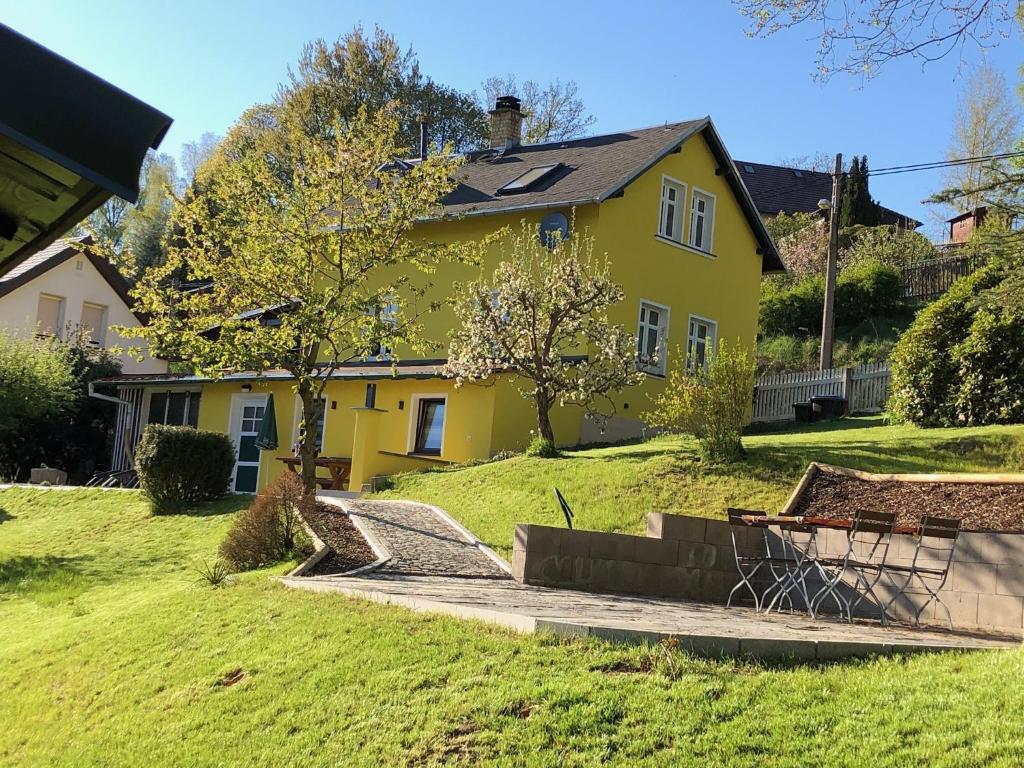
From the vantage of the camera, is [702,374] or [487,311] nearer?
[702,374]

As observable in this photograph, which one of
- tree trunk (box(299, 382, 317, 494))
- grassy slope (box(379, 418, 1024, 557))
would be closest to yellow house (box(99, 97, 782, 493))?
grassy slope (box(379, 418, 1024, 557))

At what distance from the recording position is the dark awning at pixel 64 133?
1986 millimetres

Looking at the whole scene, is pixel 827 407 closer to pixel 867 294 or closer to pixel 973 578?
pixel 867 294

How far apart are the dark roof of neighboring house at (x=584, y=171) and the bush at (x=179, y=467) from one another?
8.32 metres

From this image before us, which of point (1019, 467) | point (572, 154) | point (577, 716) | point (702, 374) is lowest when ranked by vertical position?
point (577, 716)

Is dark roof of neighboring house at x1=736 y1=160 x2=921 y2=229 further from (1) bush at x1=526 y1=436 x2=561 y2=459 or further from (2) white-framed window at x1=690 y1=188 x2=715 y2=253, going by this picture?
(1) bush at x1=526 y1=436 x2=561 y2=459

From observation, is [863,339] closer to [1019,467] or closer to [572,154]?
[572,154]

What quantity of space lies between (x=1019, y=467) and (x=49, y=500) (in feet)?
59.1

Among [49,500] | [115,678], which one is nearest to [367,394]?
[49,500]

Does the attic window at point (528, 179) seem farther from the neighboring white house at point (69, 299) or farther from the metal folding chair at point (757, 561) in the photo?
the neighboring white house at point (69, 299)

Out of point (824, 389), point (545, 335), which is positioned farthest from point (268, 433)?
point (824, 389)

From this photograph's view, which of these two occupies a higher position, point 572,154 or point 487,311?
point 572,154

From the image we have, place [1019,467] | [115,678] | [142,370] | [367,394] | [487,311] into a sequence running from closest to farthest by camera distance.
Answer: [115,678] < [1019,467] < [487,311] < [367,394] < [142,370]

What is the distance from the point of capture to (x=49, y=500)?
2105 cm
